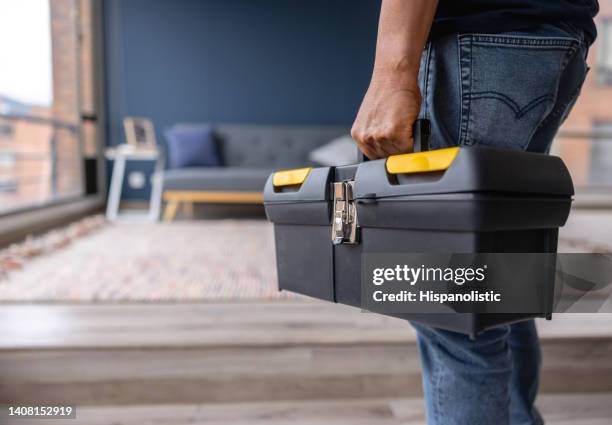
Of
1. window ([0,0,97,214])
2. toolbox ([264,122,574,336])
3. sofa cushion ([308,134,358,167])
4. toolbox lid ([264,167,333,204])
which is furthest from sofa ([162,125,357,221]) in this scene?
toolbox ([264,122,574,336])

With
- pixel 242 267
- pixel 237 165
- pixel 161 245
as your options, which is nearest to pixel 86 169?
pixel 237 165

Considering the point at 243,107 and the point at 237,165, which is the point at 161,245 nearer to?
the point at 237,165

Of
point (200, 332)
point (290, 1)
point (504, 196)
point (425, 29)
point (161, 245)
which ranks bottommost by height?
point (161, 245)

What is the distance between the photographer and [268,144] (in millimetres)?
4418

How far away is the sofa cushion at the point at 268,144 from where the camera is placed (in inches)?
173

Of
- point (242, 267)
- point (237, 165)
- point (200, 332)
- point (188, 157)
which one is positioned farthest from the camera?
point (237, 165)

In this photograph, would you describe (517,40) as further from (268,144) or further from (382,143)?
(268,144)

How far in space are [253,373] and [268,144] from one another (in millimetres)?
3452

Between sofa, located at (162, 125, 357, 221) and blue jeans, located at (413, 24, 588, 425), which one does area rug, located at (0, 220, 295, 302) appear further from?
sofa, located at (162, 125, 357, 221)

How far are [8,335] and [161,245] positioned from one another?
1392 millimetres

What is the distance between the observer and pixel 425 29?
52cm

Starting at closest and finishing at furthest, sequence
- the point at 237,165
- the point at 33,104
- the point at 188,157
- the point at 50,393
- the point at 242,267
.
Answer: the point at 50,393 → the point at 242,267 → the point at 33,104 → the point at 188,157 → the point at 237,165

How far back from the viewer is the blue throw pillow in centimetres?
414

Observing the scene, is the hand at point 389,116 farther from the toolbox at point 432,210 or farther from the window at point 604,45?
the window at point 604,45
